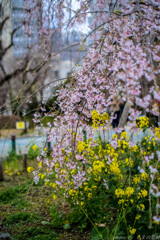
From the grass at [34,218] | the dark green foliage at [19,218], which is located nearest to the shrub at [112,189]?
the grass at [34,218]

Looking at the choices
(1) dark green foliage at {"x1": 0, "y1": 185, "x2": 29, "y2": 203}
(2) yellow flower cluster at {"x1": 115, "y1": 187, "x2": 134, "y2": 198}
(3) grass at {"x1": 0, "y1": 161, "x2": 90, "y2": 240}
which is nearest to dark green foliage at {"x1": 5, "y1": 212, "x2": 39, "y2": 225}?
(3) grass at {"x1": 0, "y1": 161, "x2": 90, "y2": 240}

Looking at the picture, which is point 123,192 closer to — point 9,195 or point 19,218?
point 19,218

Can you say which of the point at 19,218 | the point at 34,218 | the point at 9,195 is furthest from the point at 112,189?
the point at 9,195

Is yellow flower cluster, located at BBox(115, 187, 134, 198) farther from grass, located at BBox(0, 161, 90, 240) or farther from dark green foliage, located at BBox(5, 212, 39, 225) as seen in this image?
dark green foliage, located at BBox(5, 212, 39, 225)

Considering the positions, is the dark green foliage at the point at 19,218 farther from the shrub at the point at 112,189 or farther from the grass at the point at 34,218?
the shrub at the point at 112,189

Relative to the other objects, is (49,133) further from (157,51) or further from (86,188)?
(157,51)

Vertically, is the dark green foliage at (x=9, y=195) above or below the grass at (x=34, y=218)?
above

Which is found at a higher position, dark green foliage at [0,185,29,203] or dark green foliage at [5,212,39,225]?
dark green foliage at [0,185,29,203]

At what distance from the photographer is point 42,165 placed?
2592 mm

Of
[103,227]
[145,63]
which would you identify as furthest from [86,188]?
[145,63]

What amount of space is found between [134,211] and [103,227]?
1.13 ft

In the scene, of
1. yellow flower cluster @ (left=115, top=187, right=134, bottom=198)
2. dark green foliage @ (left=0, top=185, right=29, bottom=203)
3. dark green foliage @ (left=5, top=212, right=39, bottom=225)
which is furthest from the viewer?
dark green foliage @ (left=0, top=185, right=29, bottom=203)

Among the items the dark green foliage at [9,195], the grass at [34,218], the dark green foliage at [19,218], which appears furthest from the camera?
the dark green foliage at [9,195]

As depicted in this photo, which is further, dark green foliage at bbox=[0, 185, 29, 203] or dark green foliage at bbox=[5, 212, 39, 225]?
dark green foliage at bbox=[0, 185, 29, 203]
